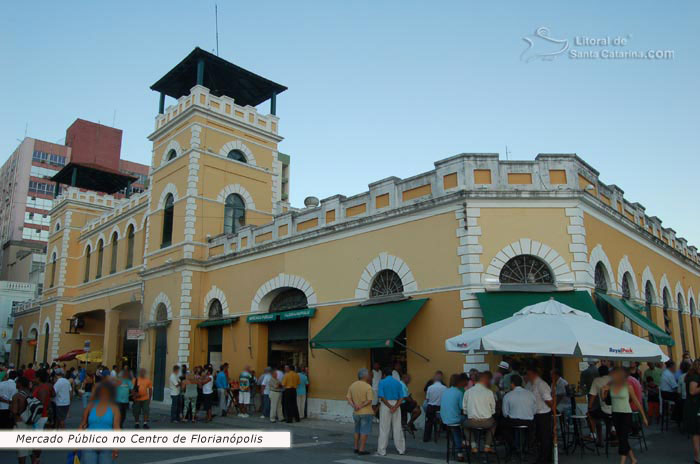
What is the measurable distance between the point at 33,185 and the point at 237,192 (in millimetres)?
55467

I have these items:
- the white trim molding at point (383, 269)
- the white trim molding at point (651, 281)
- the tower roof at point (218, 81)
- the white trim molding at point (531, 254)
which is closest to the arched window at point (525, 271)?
the white trim molding at point (531, 254)

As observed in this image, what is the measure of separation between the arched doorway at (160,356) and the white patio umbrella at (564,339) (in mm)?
16797

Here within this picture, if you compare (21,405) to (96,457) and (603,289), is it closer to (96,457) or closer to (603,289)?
(96,457)

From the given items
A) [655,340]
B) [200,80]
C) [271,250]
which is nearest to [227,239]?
[271,250]

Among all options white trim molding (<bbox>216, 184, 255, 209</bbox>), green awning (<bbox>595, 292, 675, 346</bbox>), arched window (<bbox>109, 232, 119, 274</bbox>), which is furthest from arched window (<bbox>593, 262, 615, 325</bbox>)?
arched window (<bbox>109, 232, 119, 274</bbox>)

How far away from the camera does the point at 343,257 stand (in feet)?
57.1

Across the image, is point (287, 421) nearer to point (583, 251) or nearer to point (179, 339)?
point (179, 339)

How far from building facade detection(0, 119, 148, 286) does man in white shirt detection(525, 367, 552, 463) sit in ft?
196

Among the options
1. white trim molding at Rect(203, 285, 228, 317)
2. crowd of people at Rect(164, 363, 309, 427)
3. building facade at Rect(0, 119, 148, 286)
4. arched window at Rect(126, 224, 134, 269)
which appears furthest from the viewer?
building facade at Rect(0, 119, 148, 286)

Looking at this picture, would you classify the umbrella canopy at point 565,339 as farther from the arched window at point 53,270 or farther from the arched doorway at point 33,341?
the arched doorway at point 33,341

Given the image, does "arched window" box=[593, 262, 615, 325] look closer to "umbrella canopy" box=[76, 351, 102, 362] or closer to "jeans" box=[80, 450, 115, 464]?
"jeans" box=[80, 450, 115, 464]

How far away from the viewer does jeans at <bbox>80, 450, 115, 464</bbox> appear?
265 inches

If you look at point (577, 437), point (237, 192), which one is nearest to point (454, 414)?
point (577, 437)

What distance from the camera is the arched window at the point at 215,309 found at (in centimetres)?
2230
